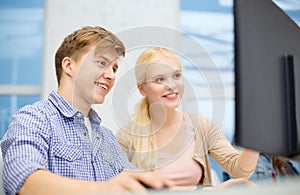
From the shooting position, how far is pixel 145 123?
0.96 m

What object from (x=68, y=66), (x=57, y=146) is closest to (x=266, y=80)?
(x=57, y=146)

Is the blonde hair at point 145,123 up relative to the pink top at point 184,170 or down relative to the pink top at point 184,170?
up

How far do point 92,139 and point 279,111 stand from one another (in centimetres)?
53

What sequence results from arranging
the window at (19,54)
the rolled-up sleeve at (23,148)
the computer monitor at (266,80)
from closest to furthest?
the computer monitor at (266,80) → the rolled-up sleeve at (23,148) → the window at (19,54)

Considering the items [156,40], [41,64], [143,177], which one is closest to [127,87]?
[156,40]

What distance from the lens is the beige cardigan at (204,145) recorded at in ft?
3.28

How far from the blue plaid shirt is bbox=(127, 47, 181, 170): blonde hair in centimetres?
10

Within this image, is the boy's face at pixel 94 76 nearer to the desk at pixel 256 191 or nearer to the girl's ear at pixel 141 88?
→ the girl's ear at pixel 141 88

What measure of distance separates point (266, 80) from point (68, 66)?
62 centimetres

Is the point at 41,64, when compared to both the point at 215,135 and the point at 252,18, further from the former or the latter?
Result: the point at 252,18

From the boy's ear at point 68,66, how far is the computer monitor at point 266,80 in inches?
23.0

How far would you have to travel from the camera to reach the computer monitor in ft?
1.78

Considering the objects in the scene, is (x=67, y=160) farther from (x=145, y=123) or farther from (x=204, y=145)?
(x=204, y=145)

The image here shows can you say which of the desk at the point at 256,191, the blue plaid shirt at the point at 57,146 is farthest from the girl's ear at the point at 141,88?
the desk at the point at 256,191
